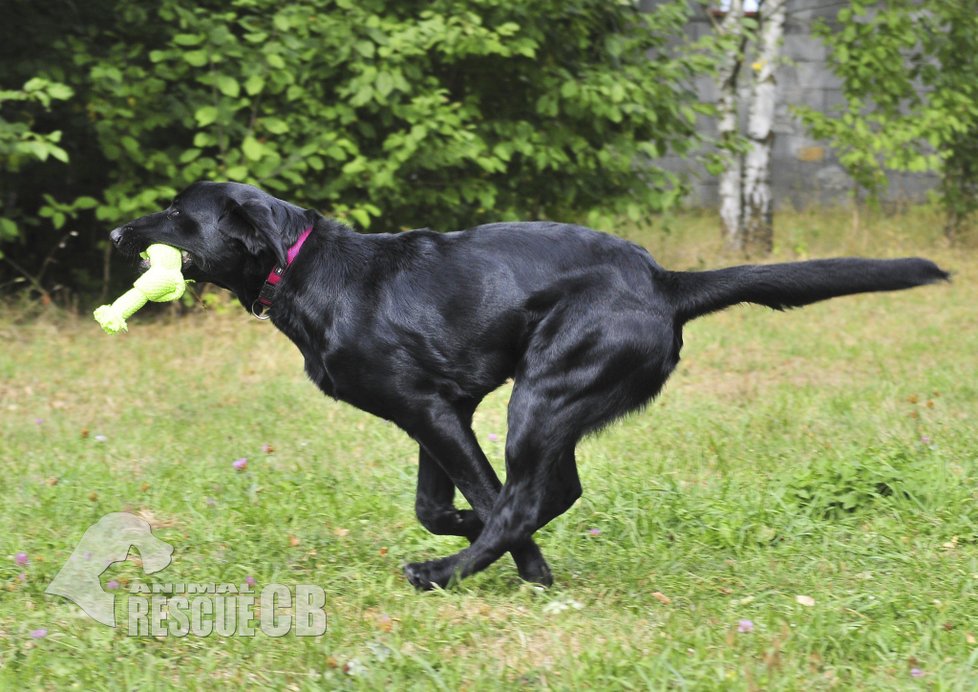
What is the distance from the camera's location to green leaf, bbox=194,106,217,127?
8.34 metres

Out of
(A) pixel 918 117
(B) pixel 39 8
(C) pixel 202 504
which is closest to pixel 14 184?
(B) pixel 39 8

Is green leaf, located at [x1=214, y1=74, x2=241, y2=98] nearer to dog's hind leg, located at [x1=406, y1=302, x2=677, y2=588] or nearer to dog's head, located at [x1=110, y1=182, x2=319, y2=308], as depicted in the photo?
dog's head, located at [x1=110, y1=182, x2=319, y2=308]

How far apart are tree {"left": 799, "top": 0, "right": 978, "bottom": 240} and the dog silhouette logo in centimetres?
861

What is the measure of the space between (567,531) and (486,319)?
42.8 inches

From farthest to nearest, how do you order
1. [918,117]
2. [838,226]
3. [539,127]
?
[838,226], [918,117], [539,127]

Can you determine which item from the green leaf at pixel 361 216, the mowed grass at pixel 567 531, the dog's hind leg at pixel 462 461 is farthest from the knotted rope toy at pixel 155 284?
the green leaf at pixel 361 216

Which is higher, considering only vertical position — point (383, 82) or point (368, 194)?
point (383, 82)

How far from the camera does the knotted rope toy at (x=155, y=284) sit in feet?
12.9

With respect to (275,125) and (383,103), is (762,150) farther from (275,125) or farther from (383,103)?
(275,125)

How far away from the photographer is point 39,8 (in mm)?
8914

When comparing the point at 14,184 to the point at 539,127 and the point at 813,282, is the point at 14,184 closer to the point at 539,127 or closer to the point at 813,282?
the point at 539,127

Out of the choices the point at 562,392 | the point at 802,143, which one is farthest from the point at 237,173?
the point at 802,143

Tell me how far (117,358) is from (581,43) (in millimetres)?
4364

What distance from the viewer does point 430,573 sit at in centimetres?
378
